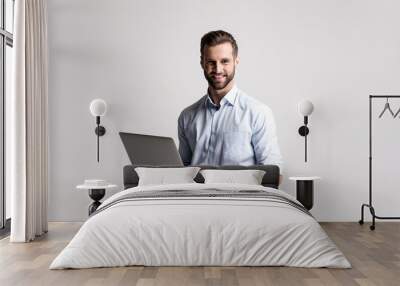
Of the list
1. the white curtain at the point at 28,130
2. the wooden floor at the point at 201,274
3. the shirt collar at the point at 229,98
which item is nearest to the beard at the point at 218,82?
the shirt collar at the point at 229,98

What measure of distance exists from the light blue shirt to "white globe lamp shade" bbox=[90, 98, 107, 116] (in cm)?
91

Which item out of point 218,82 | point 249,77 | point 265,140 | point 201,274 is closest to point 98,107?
point 218,82

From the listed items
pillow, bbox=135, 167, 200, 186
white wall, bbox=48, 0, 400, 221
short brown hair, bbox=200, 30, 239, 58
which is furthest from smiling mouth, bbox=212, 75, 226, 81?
pillow, bbox=135, 167, 200, 186

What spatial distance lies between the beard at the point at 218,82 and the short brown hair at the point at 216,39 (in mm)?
257

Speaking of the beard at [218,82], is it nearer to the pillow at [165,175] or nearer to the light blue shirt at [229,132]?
the light blue shirt at [229,132]

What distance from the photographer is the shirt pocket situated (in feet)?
22.5

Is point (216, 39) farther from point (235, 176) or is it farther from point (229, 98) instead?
point (235, 176)

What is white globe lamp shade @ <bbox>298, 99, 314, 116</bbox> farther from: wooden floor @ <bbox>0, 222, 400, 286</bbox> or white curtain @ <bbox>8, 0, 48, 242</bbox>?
white curtain @ <bbox>8, 0, 48, 242</bbox>

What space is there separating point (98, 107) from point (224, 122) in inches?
58.0

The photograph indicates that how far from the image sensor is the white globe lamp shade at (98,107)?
6.88m

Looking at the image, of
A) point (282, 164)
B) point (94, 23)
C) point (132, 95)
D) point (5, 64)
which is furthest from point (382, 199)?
point (5, 64)

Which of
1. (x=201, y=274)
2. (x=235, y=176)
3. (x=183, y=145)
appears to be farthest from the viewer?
(x=183, y=145)

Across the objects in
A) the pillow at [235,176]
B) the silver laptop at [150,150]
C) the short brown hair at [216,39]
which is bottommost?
the pillow at [235,176]

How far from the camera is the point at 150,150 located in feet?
22.7
